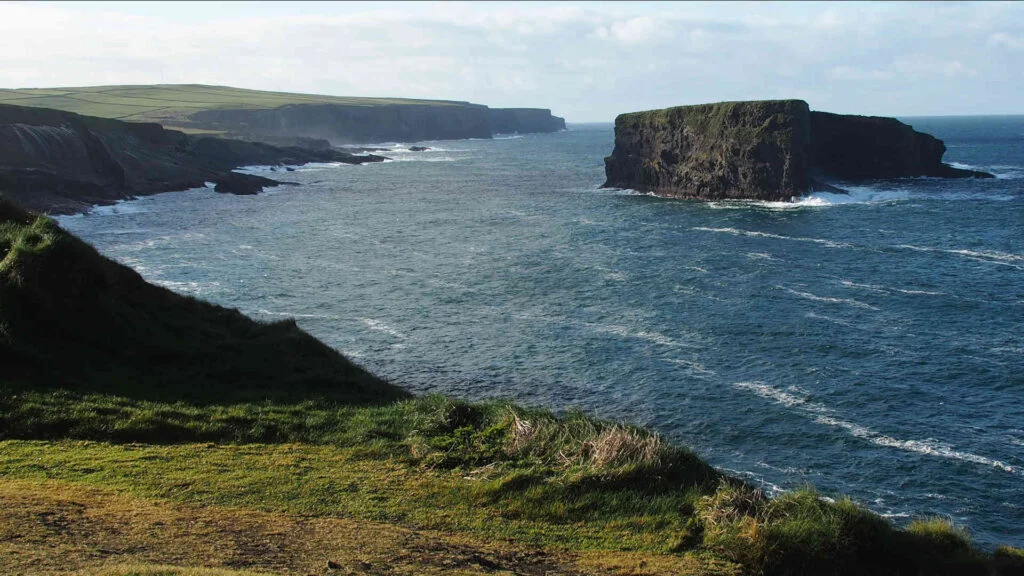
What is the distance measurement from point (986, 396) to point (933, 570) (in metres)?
19.6

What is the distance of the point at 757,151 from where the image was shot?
9069 cm

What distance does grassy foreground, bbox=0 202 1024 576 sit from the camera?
1331cm

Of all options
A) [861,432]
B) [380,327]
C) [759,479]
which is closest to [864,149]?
[380,327]

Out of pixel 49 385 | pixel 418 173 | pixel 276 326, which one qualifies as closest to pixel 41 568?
pixel 49 385

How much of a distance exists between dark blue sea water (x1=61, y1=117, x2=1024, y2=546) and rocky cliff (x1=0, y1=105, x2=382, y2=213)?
5.67m

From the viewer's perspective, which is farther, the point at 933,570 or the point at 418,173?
the point at 418,173

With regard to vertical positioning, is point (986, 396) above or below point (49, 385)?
below

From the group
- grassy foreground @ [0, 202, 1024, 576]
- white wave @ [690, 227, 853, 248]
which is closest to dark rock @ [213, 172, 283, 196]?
white wave @ [690, 227, 853, 248]

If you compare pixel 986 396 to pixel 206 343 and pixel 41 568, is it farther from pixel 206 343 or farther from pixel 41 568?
pixel 41 568

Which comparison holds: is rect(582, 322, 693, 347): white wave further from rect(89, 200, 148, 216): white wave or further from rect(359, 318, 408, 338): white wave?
rect(89, 200, 148, 216): white wave

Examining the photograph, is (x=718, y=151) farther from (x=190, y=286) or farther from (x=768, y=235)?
(x=190, y=286)

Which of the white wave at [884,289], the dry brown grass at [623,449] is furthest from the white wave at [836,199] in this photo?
the dry brown grass at [623,449]

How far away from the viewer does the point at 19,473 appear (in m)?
15.7

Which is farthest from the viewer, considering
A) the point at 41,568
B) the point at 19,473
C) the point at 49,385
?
the point at 49,385
